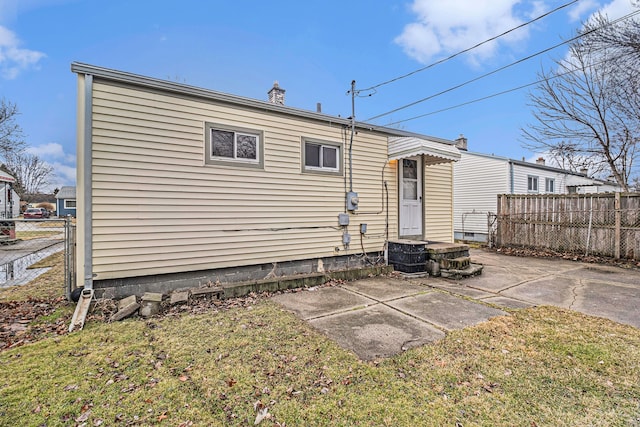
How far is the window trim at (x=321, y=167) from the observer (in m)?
6.46

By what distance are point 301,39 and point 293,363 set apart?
1241cm

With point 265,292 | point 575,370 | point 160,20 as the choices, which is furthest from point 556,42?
point 160,20

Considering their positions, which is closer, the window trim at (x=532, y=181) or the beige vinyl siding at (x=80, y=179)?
the beige vinyl siding at (x=80, y=179)

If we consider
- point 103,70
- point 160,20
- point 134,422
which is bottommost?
point 134,422

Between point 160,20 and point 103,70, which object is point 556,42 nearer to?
point 103,70

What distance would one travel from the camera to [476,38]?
26.9 feet

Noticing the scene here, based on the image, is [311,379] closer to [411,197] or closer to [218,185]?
[218,185]

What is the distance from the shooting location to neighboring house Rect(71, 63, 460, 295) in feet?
14.8

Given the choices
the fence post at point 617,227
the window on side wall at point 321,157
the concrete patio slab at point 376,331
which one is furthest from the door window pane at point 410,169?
the fence post at point 617,227

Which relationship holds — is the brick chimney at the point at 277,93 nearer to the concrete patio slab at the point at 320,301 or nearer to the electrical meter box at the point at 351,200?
the electrical meter box at the point at 351,200

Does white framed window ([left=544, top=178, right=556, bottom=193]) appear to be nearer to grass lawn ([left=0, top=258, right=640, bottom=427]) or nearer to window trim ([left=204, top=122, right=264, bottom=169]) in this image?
grass lawn ([left=0, top=258, right=640, bottom=427])

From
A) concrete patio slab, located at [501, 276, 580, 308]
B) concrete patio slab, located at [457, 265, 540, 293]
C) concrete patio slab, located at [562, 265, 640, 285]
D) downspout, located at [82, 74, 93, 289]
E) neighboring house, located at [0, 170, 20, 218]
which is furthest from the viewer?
neighboring house, located at [0, 170, 20, 218]

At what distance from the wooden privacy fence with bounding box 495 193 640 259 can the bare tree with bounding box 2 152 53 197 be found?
53.2 meters

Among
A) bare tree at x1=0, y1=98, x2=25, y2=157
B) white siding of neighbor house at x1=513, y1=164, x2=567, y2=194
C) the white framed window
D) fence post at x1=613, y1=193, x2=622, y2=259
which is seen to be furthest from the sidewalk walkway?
bare tree at x1=0, y1=98, x2=25, y2=157
